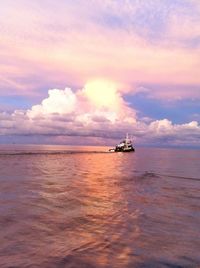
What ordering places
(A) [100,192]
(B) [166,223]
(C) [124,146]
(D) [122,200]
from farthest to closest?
(C) [124,146] → (A) [100,192] → (D) [122,200] → (B) [166,223]

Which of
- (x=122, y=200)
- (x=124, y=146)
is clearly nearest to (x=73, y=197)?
(x=122, y=200)

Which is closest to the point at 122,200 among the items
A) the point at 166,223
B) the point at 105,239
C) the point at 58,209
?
the point at 58,209

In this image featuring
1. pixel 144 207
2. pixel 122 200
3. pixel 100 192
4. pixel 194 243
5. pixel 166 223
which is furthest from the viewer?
pixel 100 192

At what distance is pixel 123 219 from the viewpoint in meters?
21.6

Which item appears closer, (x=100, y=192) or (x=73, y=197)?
(x=73, y=197)

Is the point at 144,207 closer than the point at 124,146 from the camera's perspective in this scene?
Yes

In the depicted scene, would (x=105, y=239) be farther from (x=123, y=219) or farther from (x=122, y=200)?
(x=122, y=200)

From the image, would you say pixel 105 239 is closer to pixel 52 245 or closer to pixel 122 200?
pixel 52 245

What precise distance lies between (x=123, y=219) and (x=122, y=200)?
804 centimetres

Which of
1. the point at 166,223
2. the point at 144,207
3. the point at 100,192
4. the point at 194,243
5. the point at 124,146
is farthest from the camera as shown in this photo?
the point at 124,146

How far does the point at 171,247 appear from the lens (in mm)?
15312

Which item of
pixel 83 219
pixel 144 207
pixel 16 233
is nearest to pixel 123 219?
pixel 83 219

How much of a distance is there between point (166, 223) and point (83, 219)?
17.1 feet

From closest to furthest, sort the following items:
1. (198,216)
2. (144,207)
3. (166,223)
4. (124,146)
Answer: (166,223), (198,216), (144,207), (124,146)
